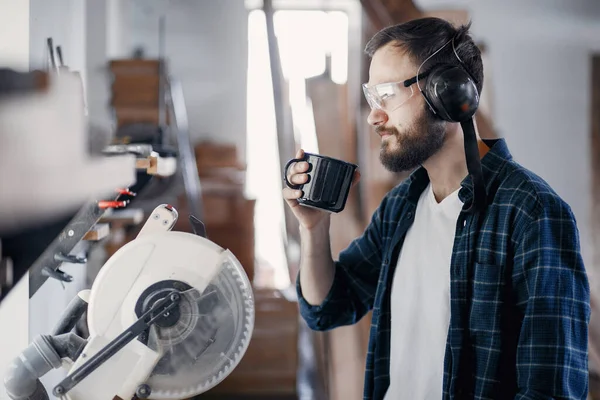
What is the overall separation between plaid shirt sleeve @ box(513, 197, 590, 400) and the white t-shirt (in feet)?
0.57

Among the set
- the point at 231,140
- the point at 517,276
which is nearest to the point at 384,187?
the point at 517,276

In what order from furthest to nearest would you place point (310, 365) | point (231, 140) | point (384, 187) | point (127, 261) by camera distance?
point (231, 140), point (310, 365), point (384, 187), point (127, 261)

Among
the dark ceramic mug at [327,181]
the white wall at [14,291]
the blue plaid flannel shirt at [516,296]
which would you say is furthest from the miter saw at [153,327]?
the blue plaid flannel shirt at [516,296]

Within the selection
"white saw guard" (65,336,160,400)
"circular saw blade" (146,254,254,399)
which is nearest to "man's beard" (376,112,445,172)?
"circular saw blade" (146,254,254,399)

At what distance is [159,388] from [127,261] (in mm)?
175

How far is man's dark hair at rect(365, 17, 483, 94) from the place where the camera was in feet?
3.71

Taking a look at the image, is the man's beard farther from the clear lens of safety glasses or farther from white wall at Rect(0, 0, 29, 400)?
white wall at Rect(0, 0, 29, 400)

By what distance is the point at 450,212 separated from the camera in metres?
1.18

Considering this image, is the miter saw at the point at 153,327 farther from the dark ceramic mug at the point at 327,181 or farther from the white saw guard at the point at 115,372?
the dark ceramic mug at the point at 327,181

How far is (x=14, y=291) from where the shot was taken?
3.05 ft

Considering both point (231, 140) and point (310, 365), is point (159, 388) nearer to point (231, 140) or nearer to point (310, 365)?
point (310, 365)

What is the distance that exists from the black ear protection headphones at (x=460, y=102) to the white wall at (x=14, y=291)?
0.66m

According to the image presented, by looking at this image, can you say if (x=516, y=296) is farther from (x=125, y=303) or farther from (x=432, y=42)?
(x=125, y=303)

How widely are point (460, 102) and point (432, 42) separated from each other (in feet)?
0.59
